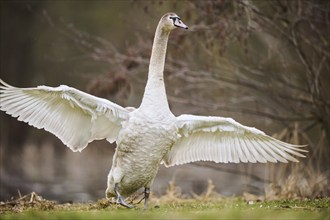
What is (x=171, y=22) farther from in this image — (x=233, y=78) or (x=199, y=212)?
(x=233, y=78)

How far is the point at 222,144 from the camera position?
9.81 meters

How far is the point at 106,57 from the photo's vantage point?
1480 cm

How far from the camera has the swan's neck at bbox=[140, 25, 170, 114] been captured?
8.82 metres

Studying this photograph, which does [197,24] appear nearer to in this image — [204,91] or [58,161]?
[204,91]

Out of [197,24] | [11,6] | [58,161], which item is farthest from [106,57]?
[11,6]

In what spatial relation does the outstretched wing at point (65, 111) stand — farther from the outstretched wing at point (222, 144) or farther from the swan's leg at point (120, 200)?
the outstretched wing at point (222, 144)

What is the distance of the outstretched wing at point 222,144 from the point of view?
30.9 feet

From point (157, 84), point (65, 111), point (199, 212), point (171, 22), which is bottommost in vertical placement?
point (199, 212)

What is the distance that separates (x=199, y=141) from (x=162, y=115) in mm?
1301

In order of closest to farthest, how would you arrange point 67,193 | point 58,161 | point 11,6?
1. point 67,193
2. point 58,161
3. point 11,6

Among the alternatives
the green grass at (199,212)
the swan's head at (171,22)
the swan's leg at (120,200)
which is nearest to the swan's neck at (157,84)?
the swan's head at (171,22)

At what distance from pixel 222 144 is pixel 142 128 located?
1569mm

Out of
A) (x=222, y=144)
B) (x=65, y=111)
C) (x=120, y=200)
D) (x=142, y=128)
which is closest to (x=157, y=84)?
(x=142, y=128)

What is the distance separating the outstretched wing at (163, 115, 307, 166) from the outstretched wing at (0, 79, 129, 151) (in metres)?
0.98
